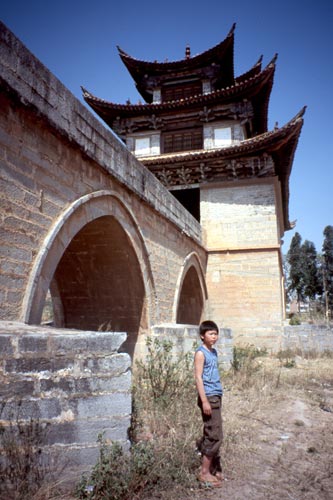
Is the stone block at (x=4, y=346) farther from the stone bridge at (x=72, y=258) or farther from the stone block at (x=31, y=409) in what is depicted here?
the stone block at (x=31, y=409)

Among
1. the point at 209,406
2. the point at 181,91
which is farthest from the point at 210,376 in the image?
the point at 181,91

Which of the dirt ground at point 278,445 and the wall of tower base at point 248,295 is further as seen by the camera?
the wall of tower base at point 248,295

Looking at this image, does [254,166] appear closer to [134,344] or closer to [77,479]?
[134,344]

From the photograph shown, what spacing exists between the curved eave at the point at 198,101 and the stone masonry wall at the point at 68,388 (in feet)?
38.8

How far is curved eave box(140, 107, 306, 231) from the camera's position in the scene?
10.1m

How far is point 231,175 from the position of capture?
449 inches

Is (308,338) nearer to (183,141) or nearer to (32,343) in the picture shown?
(183,141)

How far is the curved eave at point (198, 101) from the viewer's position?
11.8 meters

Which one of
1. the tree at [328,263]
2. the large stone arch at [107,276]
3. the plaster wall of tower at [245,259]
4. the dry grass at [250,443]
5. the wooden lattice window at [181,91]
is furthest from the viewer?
the tree at [328,263]

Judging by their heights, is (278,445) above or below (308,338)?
below

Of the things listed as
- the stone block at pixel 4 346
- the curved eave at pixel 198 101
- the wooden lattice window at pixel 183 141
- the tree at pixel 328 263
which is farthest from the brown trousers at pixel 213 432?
the tree at pixel 328 263

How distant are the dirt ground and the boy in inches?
4.6

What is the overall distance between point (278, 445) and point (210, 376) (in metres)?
1.40

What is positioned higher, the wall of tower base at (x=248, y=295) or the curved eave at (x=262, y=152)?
the curved eave at (x=262, y=152)
